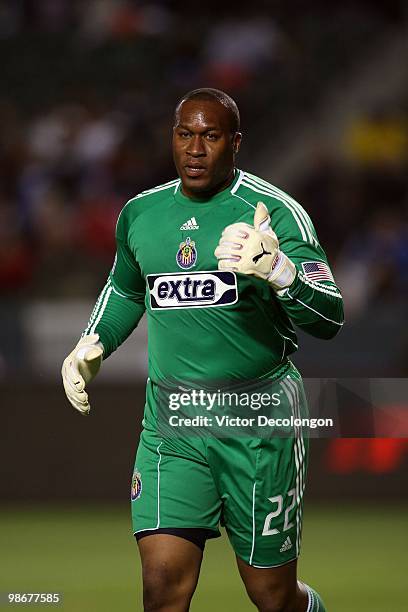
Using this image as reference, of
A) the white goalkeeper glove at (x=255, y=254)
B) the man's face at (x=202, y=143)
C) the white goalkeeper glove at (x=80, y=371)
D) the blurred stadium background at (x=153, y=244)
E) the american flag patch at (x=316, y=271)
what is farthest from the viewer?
the blurred stadium background at (x=153, y=244)

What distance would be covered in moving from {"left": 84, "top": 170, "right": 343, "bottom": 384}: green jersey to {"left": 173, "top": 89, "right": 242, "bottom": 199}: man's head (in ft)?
0.40

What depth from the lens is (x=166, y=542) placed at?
4.66m

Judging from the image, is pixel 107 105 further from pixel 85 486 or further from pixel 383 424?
pixel 383 424

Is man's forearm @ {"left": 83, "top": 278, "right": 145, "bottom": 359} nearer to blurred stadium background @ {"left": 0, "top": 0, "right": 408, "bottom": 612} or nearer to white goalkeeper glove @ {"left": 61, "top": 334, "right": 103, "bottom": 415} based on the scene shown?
white goalkeeper glove @ {"left": 61, "top": 334, "right": 103, "bottom": 415}

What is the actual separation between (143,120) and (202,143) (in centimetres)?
892

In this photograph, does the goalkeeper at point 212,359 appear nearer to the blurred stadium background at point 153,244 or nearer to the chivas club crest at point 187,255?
the chivas club crest at point 187,255

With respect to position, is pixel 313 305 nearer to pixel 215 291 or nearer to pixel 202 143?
pixel 215 291

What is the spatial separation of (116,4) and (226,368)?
437 inches

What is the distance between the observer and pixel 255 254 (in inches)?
169

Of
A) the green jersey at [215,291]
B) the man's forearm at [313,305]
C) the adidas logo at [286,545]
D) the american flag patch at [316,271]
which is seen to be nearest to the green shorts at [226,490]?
the adidas logo at [286,545]

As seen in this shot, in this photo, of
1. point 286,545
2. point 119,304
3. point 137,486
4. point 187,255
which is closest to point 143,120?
point 119,304

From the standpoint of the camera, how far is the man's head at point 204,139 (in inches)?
187

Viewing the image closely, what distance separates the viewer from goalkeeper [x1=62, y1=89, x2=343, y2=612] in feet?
15.4

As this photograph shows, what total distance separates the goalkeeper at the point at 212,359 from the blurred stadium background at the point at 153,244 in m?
2.05
